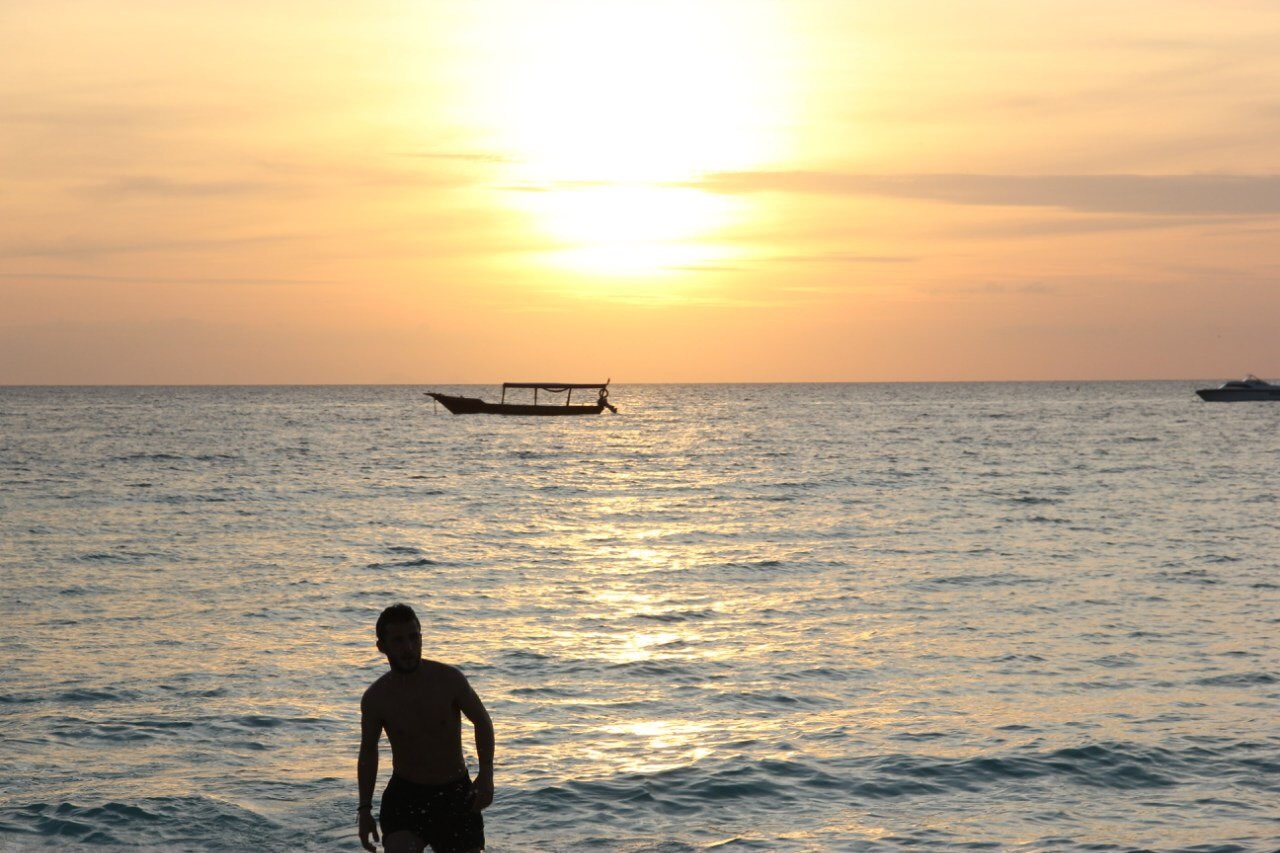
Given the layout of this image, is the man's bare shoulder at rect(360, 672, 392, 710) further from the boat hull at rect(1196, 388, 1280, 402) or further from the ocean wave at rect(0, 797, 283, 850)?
the boat hull at rect(1196, 388, 1280, 402)

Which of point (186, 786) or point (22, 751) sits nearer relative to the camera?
point (186, 786)

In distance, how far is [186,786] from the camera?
45.5 feet

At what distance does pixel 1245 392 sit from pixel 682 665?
162 metres

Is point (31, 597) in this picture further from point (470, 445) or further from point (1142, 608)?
point (470, 445)

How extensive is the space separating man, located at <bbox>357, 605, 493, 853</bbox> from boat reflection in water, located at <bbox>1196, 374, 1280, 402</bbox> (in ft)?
550

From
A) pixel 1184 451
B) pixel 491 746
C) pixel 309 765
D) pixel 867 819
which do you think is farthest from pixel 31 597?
pixel 1184 451

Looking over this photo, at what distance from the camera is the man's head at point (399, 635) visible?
25.2 feet

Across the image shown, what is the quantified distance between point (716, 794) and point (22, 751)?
825 centimetres

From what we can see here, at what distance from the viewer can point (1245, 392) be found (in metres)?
163

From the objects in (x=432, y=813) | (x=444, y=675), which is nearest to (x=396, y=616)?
(x=444, y=675)

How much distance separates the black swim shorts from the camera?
815 cm

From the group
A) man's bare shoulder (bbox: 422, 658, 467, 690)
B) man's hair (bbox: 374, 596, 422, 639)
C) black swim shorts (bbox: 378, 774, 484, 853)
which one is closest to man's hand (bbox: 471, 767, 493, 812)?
black swim shorts (bbox: 378, 774, 484, 853)

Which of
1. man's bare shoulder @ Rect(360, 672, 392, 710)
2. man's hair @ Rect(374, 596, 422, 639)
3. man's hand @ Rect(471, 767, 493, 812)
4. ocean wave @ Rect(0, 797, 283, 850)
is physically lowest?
ocean wave @ Rect(0, 797, 283, 850)

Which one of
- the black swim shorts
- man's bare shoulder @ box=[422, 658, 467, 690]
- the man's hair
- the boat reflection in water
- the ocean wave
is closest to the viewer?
the man's hair
